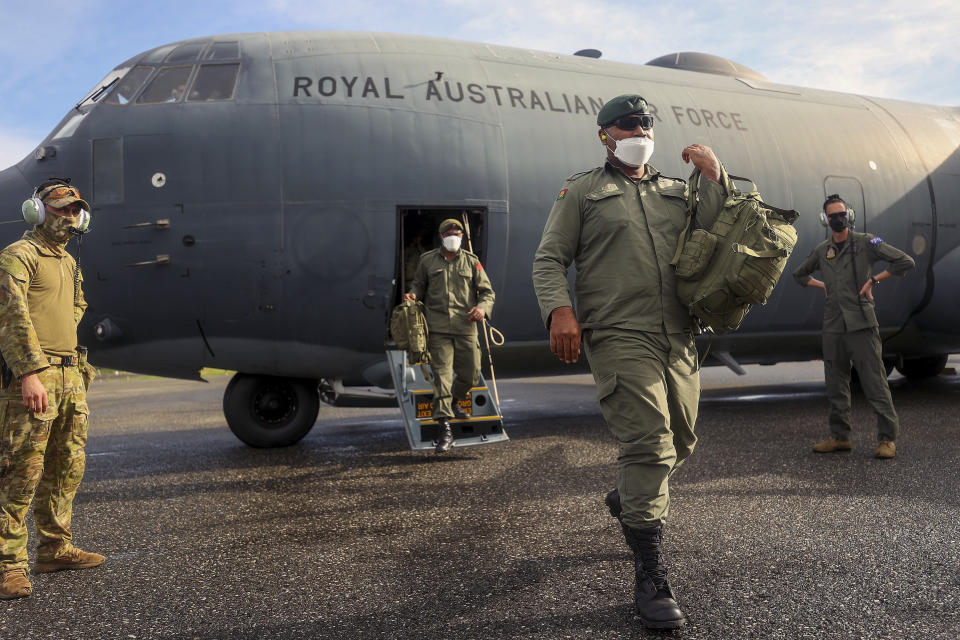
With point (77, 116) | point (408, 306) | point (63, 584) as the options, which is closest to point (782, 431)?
point (408, 306)

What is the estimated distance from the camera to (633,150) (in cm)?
342

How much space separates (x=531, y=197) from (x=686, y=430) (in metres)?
4.14

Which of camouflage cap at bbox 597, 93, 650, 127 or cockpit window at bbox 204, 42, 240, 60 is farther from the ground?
cockpit window at bbox 204, 42, 240, 60

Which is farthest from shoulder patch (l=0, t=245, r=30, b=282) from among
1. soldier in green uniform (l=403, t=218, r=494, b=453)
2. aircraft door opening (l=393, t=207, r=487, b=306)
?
aircraft door opening (l=393, t=207, r=487, b=306)

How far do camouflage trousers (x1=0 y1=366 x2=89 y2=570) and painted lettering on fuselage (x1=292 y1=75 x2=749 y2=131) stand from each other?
3.80 m

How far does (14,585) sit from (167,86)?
15.6ft

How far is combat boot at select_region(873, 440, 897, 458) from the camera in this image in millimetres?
5859

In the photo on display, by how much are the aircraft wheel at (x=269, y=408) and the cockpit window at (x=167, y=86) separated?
2.66 metres

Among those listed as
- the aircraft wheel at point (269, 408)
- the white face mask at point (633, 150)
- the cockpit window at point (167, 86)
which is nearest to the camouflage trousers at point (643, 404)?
the white face mask at point (633, 150)

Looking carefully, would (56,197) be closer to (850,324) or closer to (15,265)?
(15,265)

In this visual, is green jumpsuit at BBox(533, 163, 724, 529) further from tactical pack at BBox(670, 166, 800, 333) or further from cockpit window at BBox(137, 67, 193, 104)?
cockpit window at BBox(137, 67, 193, 104)

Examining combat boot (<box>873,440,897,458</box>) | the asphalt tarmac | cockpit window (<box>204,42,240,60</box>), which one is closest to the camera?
the asphalt tarmac

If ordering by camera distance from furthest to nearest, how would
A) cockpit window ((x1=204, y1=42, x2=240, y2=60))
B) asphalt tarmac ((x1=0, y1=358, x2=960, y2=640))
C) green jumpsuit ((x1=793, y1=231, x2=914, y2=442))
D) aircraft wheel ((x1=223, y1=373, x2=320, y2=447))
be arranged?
aircraft wheel ((x1=223, y1=373, x2=320, y2=447)), cockpit window ((x1=204, y1=42, x2=240, y2=60)), green jumpsuit ((x1=793, y1=231, x2=914, y2=442)), asphalt tarmac ((x1=0, y1=358, x2=960, y2=640))

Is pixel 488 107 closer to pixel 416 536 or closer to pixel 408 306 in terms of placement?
pixel 408 306
